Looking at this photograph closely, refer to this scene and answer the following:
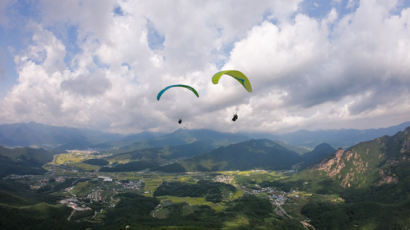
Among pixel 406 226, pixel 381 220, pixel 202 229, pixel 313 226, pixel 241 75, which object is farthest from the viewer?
pixel 313 226

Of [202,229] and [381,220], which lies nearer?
[202,229]

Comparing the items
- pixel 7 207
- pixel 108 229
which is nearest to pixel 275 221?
pixel 108 229

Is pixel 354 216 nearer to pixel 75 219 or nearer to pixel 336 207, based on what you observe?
pixel 336 207

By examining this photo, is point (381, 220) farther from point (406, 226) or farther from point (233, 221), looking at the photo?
point (233, 221)

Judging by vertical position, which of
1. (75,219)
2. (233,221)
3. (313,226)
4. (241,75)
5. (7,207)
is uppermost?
(241,75)

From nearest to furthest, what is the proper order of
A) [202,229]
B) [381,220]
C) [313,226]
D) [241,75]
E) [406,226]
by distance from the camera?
[241,75] < [202,229] < [406,226] < [381,220] < [313,226]

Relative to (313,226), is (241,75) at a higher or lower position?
higher

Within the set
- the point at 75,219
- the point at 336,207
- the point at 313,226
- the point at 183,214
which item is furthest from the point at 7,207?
the point at 336,207

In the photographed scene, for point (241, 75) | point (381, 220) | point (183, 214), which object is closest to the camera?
point (241, 75)

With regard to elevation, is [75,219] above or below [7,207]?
below
